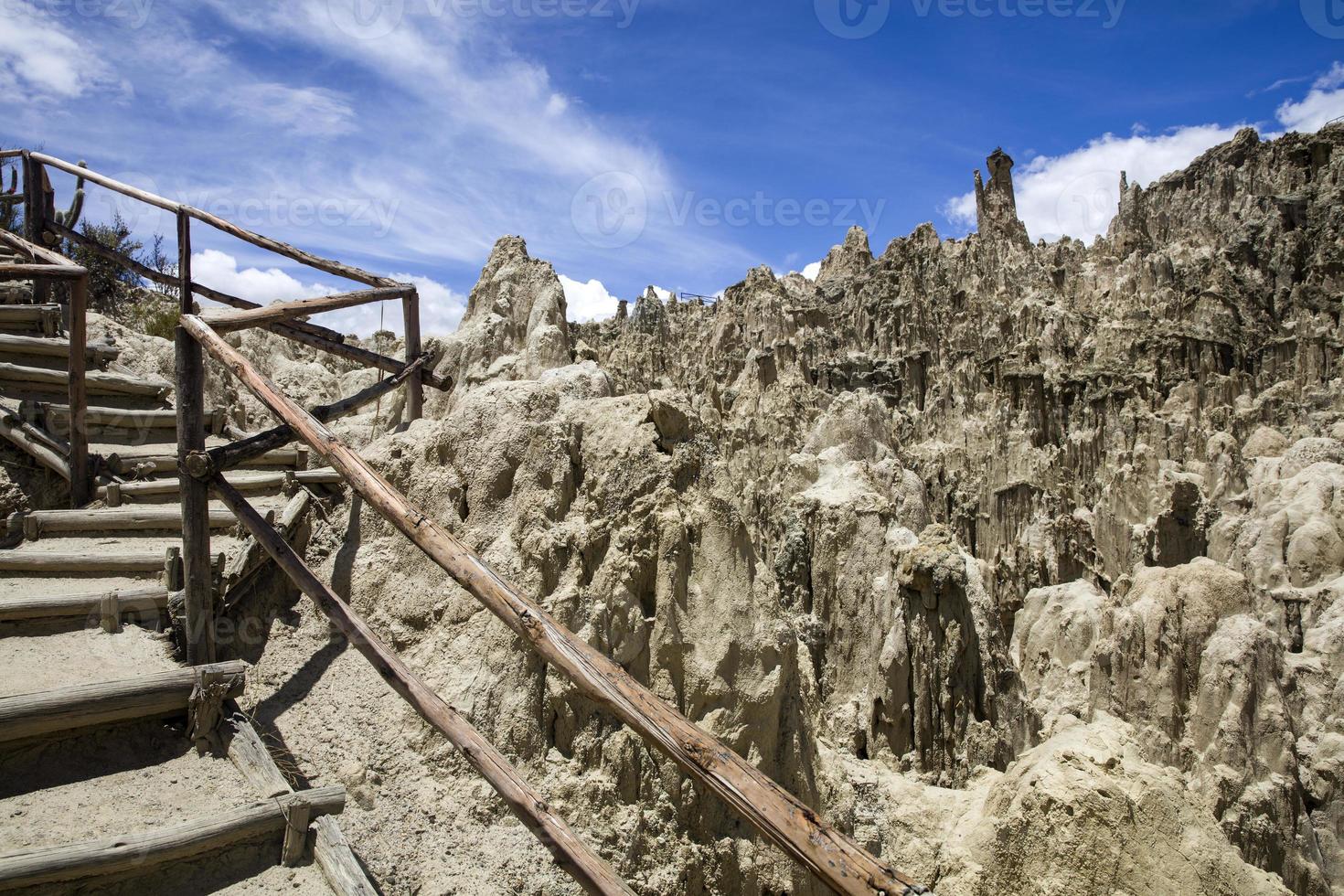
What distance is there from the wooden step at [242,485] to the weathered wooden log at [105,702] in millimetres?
1960

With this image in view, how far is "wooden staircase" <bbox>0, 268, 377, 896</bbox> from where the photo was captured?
3.42 meters

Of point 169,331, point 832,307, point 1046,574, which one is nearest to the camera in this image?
point 169,331

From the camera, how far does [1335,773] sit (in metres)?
9.91

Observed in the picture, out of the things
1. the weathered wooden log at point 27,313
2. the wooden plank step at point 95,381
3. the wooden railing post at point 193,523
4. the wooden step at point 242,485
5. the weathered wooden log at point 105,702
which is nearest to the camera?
the weathered wooden log at point 105,702

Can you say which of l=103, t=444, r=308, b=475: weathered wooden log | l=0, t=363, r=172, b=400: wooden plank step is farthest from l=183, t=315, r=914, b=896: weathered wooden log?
l=0, t=363, r=172, b=400: wooden plank step

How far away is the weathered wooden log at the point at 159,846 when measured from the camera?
10.2 feet

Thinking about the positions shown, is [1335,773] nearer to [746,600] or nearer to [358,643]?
[746,600]

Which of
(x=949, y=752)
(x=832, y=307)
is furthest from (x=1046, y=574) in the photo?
(x=832, y=307)

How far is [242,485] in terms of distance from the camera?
6.22 m

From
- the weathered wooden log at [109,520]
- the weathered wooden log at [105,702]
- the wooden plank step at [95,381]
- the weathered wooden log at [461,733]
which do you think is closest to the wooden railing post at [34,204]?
the wooden plank step at [95,381]

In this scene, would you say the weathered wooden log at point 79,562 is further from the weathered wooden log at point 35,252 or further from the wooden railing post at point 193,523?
the weathered wooden log at point 35,252

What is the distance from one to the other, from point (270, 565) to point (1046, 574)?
2228cm

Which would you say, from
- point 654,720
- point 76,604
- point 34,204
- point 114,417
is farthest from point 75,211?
point 654,720

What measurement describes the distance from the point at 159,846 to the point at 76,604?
2052mm
